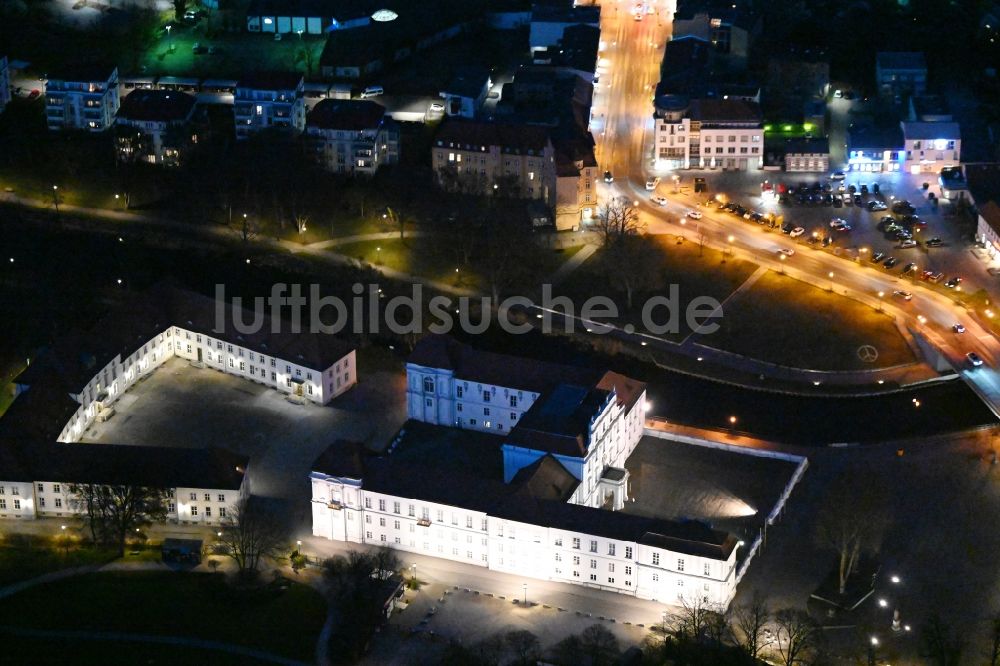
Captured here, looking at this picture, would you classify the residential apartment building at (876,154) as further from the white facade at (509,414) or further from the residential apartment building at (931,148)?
the white facade at (509,414)

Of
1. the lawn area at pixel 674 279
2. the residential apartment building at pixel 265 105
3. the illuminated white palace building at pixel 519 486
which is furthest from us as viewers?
Result: the residential apartment building at pixel 265 105

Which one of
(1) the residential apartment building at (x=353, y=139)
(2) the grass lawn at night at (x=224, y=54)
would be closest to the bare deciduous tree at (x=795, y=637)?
(1) the residential apartment building at (x=353, y=139)

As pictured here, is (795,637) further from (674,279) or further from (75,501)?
(674,279)

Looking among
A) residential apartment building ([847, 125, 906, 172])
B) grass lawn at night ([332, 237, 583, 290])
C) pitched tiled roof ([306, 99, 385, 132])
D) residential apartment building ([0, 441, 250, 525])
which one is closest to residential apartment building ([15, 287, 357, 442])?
residential apartment building ([0, 441, 250, 525])

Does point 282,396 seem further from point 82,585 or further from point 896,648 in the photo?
point 896,648

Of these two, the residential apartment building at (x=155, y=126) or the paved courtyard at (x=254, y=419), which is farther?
the residential apartment building at (x=155, y=126)

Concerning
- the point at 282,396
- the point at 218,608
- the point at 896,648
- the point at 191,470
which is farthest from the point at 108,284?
the point at 896,648

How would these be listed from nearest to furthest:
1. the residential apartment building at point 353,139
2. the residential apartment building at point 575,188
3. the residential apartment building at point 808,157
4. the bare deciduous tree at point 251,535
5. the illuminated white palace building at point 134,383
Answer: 1. the bare deciduous tree at point 251,535
2. the illuminated white palace building at point 134,383
3. the residential apartment building at point 575,188
4. the residential apartment building at point 808,157
5. the residential apartment building at point 353,139
